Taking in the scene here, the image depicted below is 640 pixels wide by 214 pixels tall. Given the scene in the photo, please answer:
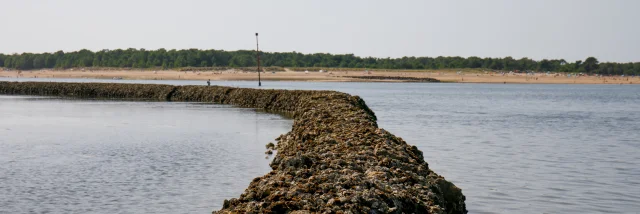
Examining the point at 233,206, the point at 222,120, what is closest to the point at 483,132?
the point at 222,120

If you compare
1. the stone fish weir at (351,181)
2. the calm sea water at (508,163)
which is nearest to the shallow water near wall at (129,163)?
the calm sea water at (508,163)

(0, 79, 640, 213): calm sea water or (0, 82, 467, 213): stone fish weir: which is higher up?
(0, 82, 467, 213): stone fish weir

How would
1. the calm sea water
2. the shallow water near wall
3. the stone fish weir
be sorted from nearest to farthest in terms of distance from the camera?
the stone fish weir, the shallow water near wall, the calm sea water

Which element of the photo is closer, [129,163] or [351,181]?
[351,181]

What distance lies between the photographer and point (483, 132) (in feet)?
116

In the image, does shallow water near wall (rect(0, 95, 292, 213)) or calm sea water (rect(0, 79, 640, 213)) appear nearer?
shallow water near wall (rect(0, 95, 292, 213))

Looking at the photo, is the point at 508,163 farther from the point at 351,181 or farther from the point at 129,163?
the point at 351,181

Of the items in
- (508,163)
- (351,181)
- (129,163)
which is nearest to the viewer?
(351,181)

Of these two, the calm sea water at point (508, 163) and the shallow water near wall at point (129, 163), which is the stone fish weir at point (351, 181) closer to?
the calm sea water at point (508, 163)

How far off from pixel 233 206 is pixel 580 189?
9.82 m

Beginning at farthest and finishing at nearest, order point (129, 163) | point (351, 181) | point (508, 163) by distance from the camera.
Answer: point (508, 163)
point (129, 163)
point (351, 181)

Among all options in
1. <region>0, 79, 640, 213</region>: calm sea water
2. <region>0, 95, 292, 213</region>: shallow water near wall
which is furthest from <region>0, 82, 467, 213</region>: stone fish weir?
<region>0, 95, 292, 213</region>: shallow water near wall

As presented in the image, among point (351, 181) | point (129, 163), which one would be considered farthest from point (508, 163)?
point (351, 181)

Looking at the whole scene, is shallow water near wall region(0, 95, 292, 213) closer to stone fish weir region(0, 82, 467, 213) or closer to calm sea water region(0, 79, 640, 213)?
calm sea water region(0, 79, 640, 213)
